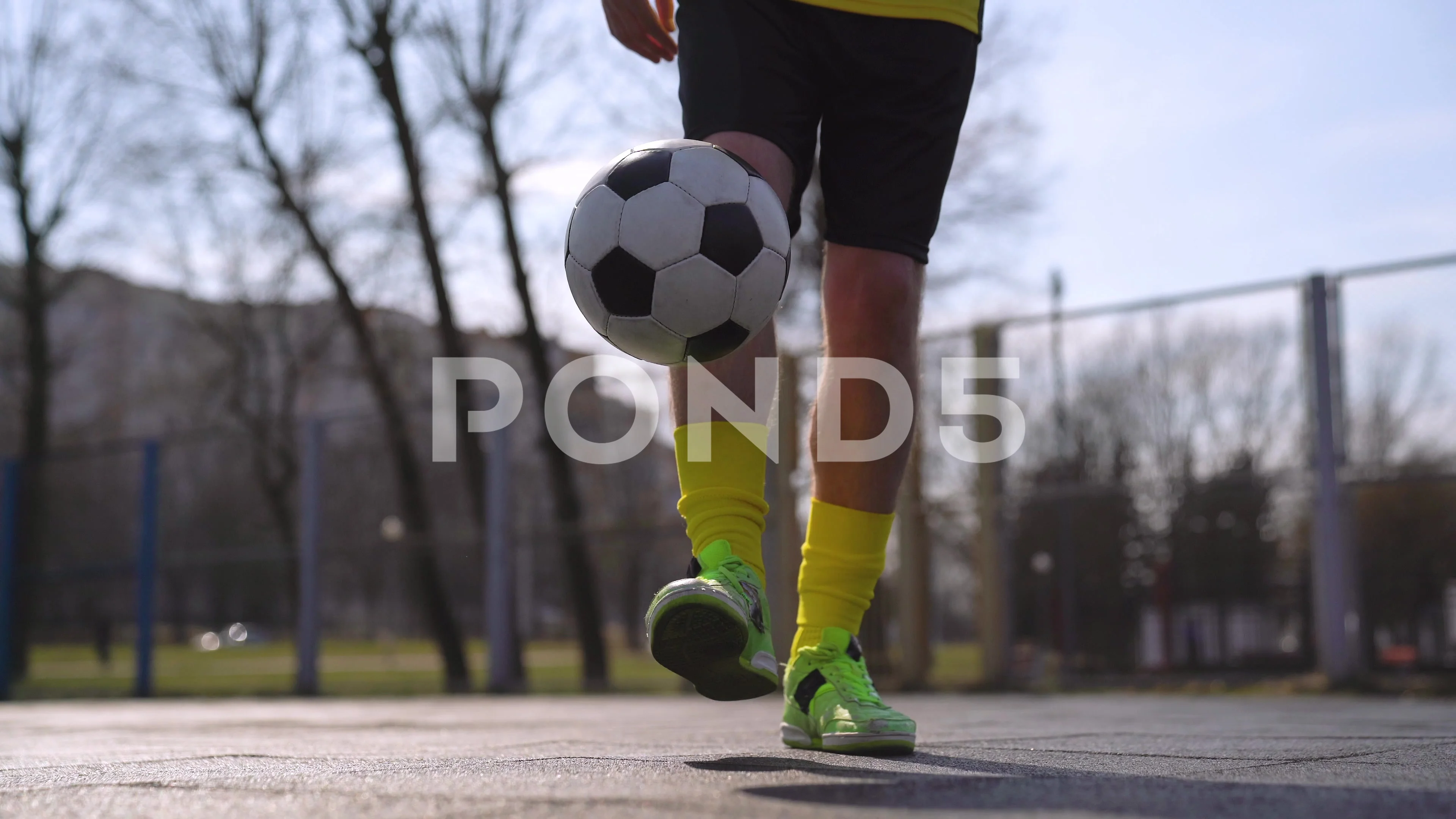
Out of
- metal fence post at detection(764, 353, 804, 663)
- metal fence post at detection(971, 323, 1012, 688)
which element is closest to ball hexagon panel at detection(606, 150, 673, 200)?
metal fence post at detection(764, 353, 804, 663)

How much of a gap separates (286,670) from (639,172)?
8523mm

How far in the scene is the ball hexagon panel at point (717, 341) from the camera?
6.17 ft

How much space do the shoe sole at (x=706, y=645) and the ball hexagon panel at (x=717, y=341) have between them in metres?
0.36

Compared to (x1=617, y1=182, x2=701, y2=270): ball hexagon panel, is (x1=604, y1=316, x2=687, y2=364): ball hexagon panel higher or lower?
(x1=617, y1=182, x2=701, y2=270): ball hexagon panel

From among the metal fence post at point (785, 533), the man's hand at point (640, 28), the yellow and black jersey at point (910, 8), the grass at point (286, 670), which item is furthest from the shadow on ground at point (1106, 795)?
the grass at point (286, 670)

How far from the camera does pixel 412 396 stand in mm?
13539

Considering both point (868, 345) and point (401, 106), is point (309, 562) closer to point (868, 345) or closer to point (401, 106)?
point (401, 106)

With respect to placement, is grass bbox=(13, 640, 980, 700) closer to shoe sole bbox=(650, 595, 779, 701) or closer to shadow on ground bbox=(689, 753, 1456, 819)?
shoe sole bbox=(650, 595, 779, 701)

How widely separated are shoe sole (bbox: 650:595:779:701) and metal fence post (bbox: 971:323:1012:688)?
556 centimetres

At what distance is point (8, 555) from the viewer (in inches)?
416

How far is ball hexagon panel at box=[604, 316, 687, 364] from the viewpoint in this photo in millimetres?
1868

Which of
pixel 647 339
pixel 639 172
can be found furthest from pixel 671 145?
pixel 647 339

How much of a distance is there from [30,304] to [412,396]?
6343 millimetres

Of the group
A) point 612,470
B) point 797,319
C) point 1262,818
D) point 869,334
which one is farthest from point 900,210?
point 797,319
